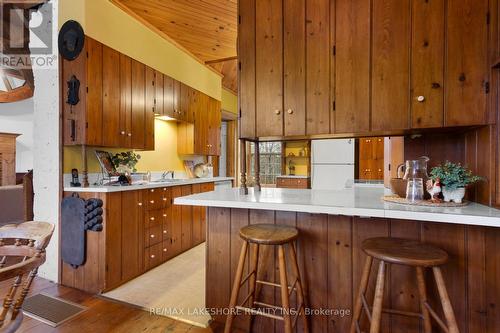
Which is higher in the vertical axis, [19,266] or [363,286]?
[19,266]

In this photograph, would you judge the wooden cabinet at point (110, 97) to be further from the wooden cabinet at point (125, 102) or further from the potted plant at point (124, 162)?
the potted plant at point (124, 162)

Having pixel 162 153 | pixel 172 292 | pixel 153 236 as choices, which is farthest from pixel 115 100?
pixel 172 292

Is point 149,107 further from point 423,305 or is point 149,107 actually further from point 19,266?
point 423,305

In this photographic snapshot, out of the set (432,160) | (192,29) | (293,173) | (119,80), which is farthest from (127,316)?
(293,173)

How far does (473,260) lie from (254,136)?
1458mm

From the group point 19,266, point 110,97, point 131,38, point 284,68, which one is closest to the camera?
point 19,266

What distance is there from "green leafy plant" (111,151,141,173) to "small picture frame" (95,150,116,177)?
44mm

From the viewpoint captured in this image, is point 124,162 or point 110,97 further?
point 124,162

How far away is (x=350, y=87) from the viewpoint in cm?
164

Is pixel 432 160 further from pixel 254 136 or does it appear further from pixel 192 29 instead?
pixel 192 29

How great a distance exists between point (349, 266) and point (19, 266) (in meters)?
1.56

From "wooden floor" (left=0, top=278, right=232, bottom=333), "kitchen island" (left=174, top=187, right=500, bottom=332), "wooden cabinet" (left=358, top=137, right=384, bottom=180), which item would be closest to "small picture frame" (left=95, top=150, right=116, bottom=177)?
"wooden floor" (left=0, top=278, right=232, bottom=333)

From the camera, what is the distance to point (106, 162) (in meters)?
2.90

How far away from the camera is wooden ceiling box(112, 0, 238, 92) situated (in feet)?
9.93
